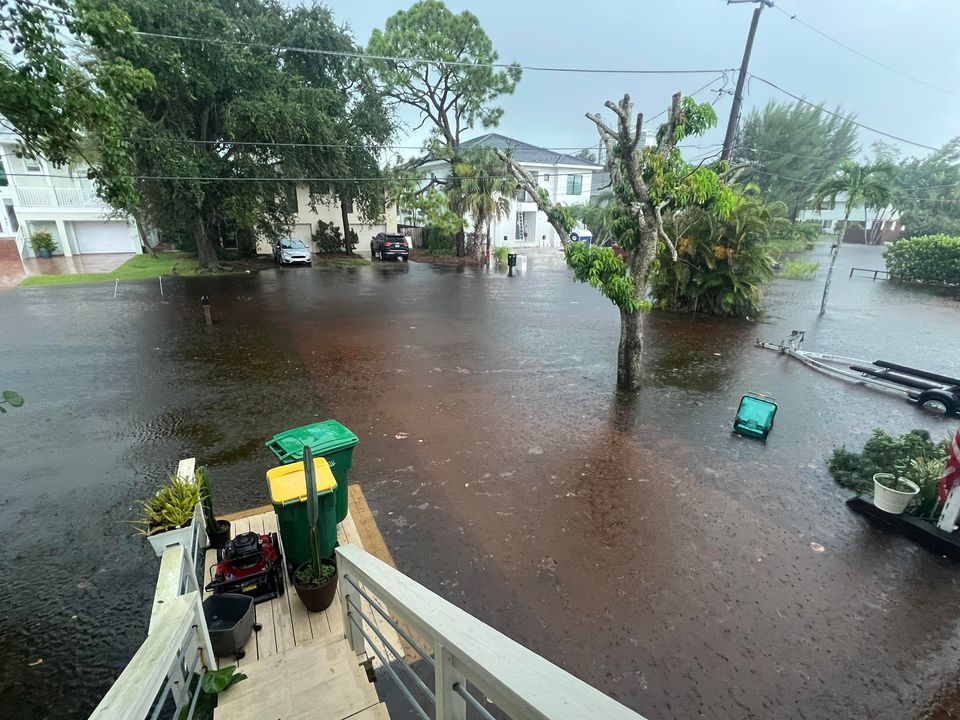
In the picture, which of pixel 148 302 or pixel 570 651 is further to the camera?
pixel 148 302

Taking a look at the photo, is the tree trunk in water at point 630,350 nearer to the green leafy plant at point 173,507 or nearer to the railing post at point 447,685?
the green leafy plant at point 173,507

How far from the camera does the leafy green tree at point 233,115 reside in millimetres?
15258

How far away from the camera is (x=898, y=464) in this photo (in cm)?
502

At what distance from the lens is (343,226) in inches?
1150

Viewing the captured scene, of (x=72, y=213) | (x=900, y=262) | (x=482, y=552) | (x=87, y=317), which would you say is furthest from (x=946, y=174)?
(x=72, y=213)

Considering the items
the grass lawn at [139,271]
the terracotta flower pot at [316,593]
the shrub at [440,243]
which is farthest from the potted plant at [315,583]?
the shrub at [440,243]

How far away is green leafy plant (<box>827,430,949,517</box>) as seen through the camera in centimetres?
456

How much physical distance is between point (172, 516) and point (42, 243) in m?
30.2

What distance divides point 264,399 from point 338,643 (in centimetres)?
575

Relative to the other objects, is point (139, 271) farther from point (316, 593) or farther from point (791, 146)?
point (791, 146)

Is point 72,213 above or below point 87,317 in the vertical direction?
above

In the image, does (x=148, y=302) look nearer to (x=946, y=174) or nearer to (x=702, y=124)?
(x=702, y=124)

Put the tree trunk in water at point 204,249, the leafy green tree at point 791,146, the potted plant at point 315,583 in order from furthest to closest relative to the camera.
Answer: the leafy green tree at point 791,146 → the tree trunk in water at point 204,249 → the potted plant at point 315,583

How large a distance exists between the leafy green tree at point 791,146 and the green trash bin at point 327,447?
40930 millimetres
